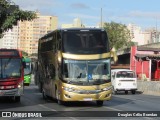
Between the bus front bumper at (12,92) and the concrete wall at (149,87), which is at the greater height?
the bus front bumper at (12,92)

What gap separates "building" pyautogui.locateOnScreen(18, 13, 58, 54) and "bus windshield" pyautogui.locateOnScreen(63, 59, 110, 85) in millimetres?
95541

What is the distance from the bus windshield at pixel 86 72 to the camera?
20766 millimetres

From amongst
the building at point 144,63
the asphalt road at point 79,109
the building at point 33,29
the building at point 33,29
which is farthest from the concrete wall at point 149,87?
the building at point 33,29

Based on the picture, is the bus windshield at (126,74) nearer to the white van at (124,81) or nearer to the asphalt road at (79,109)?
the white van at (124,81)

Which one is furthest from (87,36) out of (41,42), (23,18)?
(41,42)

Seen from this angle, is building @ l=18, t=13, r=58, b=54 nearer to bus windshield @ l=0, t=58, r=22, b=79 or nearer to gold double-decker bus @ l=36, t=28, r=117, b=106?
bus windshield @ l=0, t=58, r=22, b=79

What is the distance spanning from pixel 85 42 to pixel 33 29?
4110 inches

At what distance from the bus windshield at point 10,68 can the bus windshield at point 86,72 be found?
407cm

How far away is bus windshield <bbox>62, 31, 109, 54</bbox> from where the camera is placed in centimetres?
2097

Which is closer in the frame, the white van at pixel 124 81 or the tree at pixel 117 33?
the white van at pixel 124 81

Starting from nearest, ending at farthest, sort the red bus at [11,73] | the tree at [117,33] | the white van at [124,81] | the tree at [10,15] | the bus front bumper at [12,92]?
the tree at [10,15]
the bus front bumper at [12,92]
the red bus at [11,73]
the white van at [124,81]
the tree at [117,33]

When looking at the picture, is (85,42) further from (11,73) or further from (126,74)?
(126,74)

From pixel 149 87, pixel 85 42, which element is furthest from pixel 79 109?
pixel 149 87

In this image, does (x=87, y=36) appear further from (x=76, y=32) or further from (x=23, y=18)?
(x=23, y=18)
